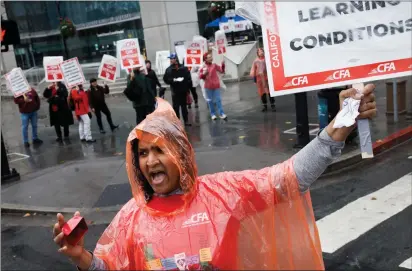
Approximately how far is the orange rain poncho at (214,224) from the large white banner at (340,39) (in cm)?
55

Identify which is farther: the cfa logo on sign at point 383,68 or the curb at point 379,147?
the curb at point 379,147

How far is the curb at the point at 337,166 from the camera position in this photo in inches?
299

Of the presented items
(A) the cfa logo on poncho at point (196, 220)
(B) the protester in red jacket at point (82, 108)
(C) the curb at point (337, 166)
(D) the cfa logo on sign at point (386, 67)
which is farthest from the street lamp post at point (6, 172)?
(D) the cfa logo on sign at point (386, 67)

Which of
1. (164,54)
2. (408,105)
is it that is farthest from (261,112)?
(164,54)

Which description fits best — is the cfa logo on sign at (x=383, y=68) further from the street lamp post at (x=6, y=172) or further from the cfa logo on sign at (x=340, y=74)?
the street lamp post at (x=6, y=172)

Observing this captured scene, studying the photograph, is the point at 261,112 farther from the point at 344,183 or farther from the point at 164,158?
the point at 164,158

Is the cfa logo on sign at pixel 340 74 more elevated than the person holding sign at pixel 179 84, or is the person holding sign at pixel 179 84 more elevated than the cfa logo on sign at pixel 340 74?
the cfa logo on sign at pixel 340 74

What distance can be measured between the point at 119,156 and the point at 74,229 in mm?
8903

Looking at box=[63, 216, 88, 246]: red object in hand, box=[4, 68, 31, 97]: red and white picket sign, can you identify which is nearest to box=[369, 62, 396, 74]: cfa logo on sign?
box=[63, 216, 88, 246]: red object in hand

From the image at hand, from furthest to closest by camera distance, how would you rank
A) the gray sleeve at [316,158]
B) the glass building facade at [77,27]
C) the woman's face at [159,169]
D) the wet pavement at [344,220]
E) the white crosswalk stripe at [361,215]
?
1. the glass building facade at [77,27]
2. the white crosswalk stripe at [361,215]
3. the wet pavement at [344,220]
4. the woman's face at [159,169]
5. the gray sleeve at [316,158]

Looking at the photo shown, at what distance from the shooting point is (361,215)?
243 inches

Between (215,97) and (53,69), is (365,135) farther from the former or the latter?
(53,69)

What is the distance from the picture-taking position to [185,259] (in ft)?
6.88

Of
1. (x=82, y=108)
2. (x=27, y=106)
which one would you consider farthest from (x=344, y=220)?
(x=27, y=106)
